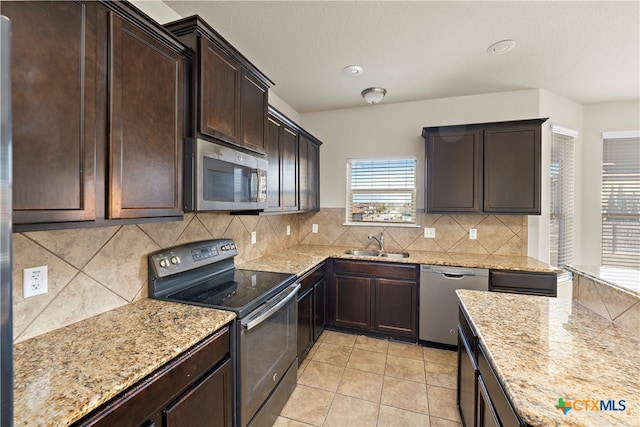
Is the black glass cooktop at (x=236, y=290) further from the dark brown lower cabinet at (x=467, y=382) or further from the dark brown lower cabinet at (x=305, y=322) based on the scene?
the dark brown lower cabinet at (x=467, y=382)

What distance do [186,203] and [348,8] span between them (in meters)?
1.57

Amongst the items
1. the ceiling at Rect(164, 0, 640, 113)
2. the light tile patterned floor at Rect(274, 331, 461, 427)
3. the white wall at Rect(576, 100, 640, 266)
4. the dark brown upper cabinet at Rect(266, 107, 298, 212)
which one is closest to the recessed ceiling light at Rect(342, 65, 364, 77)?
the ceiling at Rect(164, 0, 640, 113)

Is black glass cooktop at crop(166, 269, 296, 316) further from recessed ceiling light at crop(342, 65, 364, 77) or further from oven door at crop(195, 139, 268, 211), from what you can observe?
recessed ceiling light at crop(342, 65, 364, 77)

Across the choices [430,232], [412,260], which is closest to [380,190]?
[430,232]

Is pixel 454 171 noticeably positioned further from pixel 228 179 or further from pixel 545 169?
pixel 228 179

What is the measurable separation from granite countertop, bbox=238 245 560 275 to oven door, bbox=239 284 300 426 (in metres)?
0.41

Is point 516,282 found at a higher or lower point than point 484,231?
lower

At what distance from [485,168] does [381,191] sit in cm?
119

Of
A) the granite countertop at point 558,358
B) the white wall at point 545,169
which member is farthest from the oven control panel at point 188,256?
the white wall at point 545,169

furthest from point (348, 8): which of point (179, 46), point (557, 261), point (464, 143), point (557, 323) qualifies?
point (557, 261)

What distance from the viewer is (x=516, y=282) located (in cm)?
252

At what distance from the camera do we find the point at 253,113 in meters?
1.99

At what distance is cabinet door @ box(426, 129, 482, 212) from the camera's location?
9.48 feet

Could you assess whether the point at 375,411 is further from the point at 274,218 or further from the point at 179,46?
the point at 179,46
